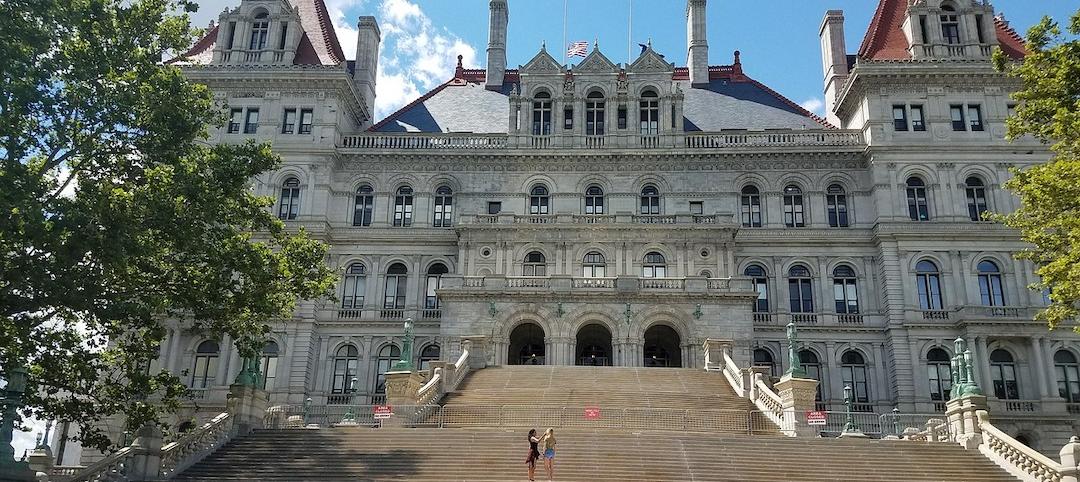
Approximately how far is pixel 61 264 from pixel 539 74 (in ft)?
Answer: 95.0

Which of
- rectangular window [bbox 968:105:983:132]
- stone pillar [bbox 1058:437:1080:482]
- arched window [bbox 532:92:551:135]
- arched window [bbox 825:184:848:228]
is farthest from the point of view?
arched window [bbox 532:92:551:135]

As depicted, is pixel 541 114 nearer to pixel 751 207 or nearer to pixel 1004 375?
pixel 751 207

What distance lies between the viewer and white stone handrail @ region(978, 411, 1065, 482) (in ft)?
64.5

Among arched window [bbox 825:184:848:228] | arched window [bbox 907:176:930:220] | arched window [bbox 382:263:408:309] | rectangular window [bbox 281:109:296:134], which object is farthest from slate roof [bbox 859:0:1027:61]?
rectangular window [bbox 281:109:296:134]

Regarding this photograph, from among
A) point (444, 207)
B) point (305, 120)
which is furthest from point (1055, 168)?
point (305, 120)

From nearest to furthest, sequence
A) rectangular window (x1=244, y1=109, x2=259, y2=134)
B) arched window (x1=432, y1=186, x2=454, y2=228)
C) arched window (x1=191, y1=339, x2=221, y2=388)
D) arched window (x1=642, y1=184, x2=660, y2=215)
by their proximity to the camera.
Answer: arched window (x1=191, y1=339, x2=221, y2=388) < arched window (x1=642, y1=184, x2=660, y2=215) < arched window (x1=432, y1=186, x2=454, y2=228) < rectangular window (x1=244, y1=109, x2=259, y2=134)

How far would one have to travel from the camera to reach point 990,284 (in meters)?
38.9

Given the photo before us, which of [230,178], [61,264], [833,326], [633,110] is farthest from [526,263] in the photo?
[61,264]

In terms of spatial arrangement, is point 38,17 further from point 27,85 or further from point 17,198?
point 17,198

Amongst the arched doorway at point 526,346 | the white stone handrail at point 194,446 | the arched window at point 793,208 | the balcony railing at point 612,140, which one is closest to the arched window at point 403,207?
the balcony railing at point 612,140

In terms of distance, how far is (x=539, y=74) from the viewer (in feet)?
146

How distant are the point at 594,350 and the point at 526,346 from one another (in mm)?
3254

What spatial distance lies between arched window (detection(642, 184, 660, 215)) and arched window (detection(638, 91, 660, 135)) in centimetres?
315

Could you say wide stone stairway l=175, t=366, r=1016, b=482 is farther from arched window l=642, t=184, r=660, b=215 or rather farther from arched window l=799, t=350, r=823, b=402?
arched window l=642, t=184, r=660, b=215
